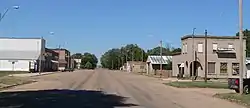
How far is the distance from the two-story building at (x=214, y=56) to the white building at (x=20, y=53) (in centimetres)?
5136

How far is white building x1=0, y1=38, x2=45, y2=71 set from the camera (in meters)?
114

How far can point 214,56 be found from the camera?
234 ft

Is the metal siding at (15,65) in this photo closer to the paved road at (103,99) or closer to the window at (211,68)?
the window at (211,68)

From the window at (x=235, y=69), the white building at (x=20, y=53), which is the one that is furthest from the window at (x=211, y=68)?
the white building at (x=20, y=53)

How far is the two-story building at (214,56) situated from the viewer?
233 feet

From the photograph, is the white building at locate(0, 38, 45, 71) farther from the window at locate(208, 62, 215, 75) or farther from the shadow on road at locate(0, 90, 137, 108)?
the shadow on road at locate(0, 90, 137, 108)

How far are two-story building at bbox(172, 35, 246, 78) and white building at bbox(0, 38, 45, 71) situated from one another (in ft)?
168

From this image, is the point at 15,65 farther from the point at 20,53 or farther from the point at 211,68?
the point at 211,68

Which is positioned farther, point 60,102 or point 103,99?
point 103,99

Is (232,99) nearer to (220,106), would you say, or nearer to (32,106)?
(220,106)

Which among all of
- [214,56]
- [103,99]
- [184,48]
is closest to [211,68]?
[214,56]

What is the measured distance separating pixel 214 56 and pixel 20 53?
64.5m

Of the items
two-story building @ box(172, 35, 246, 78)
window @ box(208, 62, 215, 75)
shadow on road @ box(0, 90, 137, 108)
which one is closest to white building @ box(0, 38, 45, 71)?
two-story building @ box(172, 35, 246, 78)

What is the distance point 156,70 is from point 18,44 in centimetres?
4306
